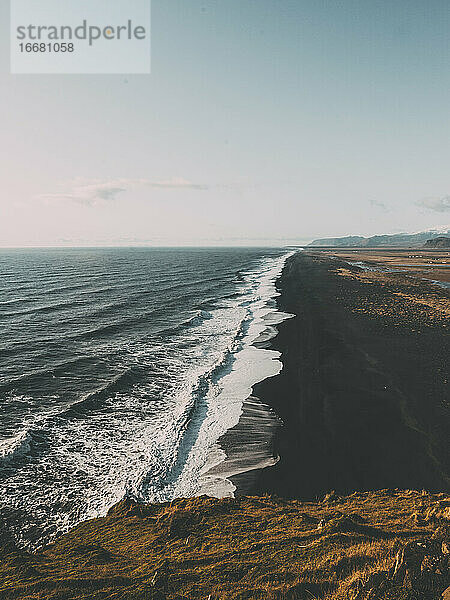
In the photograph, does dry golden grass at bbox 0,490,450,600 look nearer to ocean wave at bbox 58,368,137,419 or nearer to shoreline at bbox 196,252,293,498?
shoreline at bbox 196,252,293,498

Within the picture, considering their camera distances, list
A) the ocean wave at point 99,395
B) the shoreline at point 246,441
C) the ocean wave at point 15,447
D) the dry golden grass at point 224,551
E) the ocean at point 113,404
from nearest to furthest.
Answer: the dry golden grass at point 224,551, the ocean at point 113,404, the shoreline at point 246,441, the ocean wave at point 15,447, the ocean wave at point 99,395

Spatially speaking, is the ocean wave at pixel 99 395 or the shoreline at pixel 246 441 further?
the ocean wave at pixel 99 395

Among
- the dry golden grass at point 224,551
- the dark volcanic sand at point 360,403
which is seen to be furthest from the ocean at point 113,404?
the dark volcanic sand at point 360,403

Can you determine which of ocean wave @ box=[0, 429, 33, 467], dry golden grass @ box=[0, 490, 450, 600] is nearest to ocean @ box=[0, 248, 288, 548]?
ocean wave @ box=[0, 429, 33, 467]

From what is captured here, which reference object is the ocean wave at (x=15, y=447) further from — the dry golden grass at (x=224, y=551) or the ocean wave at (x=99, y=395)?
the dry golden grass at (x=224, y=551)

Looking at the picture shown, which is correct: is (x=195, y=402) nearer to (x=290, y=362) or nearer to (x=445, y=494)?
(x=290, y=362)
